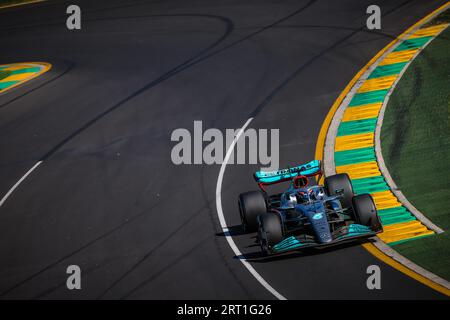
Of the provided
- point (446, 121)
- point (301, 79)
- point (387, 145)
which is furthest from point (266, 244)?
point (301, 79)

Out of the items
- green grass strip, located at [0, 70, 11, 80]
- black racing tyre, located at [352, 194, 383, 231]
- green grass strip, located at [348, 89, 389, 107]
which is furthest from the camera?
green grass strip, located at [0, 70, 11, 80]

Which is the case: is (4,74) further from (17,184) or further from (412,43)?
(412,43)

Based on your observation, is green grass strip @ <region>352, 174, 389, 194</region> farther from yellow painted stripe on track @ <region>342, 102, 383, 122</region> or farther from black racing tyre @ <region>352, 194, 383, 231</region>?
yellow painted stripe on track @ <region>342, 102, 383, 122</region>

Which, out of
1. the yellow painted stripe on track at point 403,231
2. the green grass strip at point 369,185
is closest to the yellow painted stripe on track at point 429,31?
the green grass strip at point 369,185

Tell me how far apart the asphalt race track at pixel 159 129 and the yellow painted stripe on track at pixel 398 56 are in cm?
86

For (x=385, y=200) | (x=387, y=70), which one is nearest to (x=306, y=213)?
(x=385, y=200)

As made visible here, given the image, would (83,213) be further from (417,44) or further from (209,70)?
(417,44)

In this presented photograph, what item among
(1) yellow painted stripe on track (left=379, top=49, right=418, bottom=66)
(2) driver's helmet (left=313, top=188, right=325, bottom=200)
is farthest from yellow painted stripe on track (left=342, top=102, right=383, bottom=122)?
(2) driver's helmet (left=313, top=188, right=325, bottom=200)

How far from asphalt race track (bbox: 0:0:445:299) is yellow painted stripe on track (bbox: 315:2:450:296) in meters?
0.19

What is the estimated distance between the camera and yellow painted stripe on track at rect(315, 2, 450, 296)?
14938 mm

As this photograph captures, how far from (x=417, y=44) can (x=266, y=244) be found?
49.8 ft

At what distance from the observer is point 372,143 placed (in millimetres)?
22250

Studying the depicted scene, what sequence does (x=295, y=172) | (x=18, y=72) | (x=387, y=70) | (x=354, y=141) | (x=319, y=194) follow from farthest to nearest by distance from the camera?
(x=18, y=72), (x=387, y=70), (x=354, y=141), (x=295, y=172), (x=319, y=194)

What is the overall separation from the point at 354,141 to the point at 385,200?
4167mm
